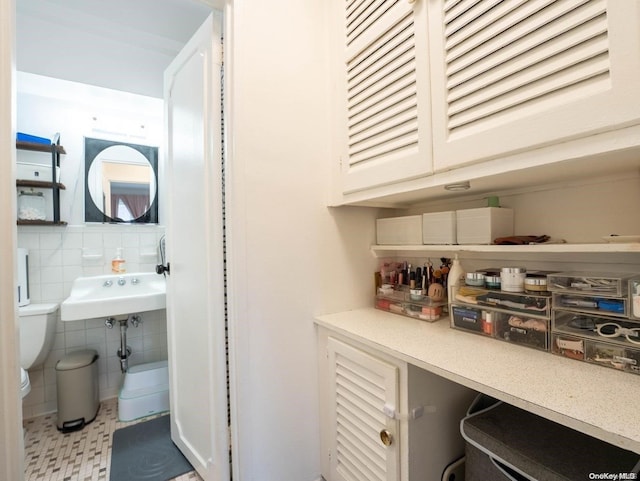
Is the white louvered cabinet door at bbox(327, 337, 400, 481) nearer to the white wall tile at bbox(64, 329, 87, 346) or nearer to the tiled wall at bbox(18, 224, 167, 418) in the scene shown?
the tiled wall at bbox(18, 224, 167, 418)

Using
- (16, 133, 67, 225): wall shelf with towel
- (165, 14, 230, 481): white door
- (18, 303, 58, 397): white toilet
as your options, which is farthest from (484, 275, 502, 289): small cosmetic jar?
(16, 133, 67, 225): wall shelf with towel

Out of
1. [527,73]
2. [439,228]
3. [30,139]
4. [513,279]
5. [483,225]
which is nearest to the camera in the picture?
[527,73]

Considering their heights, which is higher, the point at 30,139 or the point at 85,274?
the point at 30,139

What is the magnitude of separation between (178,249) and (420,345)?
1230 millimetres

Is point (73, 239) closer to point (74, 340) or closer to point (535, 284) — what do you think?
point (74, 340)

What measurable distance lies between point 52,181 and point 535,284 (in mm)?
2679

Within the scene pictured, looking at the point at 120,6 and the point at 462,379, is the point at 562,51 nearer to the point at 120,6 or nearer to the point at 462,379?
the point at 462,379

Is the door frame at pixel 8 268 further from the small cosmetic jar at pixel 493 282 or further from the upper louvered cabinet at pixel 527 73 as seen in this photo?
the small cosmetic jar at pixel 493 282

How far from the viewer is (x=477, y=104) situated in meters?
0.81

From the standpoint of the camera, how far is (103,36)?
1.52 metres

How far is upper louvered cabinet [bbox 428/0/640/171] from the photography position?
1.93ft

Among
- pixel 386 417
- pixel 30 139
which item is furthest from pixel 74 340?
pixel 386 417

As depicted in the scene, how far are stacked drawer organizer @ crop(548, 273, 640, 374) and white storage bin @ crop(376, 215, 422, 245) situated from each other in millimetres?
492

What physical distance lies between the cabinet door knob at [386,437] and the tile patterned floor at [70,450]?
103 centimetres
